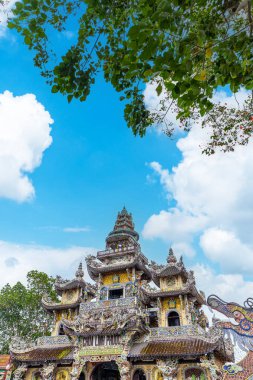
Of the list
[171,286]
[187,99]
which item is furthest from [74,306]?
[187,99]

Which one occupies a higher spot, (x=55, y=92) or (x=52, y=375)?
(x=55, y=92)

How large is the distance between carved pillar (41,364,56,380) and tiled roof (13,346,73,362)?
1.56ft

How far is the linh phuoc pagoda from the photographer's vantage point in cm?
1719

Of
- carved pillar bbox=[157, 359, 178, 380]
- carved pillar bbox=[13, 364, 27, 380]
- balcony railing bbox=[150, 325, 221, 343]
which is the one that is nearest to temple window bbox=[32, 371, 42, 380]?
carved pillar bbox=[13, 364, 27, 380]

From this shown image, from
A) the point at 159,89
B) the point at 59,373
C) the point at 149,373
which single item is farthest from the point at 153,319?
the point at 159,89

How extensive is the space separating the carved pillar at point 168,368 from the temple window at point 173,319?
3752 mm

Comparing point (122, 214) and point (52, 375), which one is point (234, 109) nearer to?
point (52, 375)

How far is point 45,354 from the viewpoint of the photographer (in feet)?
68.3

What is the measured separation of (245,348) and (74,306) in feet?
42.0

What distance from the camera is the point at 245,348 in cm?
1833

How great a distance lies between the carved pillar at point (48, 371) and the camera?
64.2 ft

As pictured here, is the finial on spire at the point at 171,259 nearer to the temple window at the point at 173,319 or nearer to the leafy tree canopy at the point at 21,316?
the temple window at the point at 173,319

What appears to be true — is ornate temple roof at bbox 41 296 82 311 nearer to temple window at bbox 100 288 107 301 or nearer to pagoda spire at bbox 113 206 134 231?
temple window at bbox 100 288 107 301

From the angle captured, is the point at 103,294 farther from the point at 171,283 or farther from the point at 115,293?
the point at 171,283
